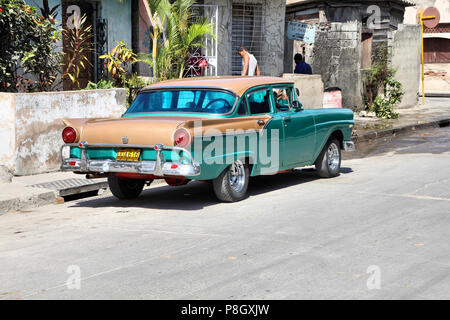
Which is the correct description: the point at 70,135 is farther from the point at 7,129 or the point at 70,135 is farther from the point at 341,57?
the point at 341,57

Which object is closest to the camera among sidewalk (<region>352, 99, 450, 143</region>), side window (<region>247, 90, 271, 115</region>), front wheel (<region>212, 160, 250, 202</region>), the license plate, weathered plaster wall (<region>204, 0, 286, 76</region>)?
the license plate

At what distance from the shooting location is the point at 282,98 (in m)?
10.3

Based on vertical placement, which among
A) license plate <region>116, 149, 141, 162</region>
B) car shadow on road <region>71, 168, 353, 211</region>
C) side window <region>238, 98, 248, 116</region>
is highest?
side window <region>238, 98, 248, 116</region>

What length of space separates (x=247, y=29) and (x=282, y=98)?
11.5m

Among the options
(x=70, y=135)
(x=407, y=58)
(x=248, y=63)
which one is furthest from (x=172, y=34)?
(x=407, y=58)

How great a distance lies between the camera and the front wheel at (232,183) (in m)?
8.92

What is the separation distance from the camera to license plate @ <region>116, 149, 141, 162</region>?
8547 mm

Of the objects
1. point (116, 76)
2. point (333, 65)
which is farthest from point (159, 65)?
point (333, 65)

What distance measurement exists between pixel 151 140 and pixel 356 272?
3.44m

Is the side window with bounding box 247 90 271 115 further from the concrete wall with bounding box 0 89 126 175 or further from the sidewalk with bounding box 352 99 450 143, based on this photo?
the sidewalk with bounding box 352 99 450 143

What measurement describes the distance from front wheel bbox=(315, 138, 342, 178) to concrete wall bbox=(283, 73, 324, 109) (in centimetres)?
681

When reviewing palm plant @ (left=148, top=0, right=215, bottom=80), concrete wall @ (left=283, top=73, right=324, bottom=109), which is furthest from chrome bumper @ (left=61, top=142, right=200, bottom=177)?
concrete wall @ (left=283, top=73, right=324, bottom=109)

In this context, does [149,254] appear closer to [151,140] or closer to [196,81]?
[151,140]

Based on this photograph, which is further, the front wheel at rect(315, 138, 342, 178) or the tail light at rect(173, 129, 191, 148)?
the front wheel at rect(315, 138, 342, 178)
